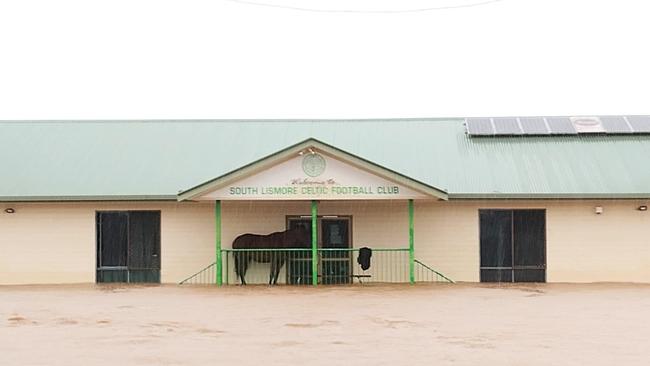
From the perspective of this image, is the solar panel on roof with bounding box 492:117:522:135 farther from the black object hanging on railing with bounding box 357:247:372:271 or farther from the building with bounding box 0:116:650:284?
the black object hanging on railing with bounding box 357:247:372:271

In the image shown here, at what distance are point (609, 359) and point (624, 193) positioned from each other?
13.0 metres

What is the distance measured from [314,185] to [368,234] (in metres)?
2.57

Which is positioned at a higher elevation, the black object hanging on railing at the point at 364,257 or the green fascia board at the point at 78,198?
the green fascia board at the point at 78,198

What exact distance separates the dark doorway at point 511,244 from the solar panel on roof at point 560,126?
12.2ft

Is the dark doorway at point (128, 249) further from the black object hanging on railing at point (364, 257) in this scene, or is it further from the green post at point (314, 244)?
the black object hanging on railing at point (364, 257)

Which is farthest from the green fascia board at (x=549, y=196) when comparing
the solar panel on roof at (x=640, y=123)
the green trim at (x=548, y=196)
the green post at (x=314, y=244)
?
the solar panel on roof at (x=640, y=123)

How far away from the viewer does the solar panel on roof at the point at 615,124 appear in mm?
27578

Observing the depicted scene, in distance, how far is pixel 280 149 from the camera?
2588 centimetres

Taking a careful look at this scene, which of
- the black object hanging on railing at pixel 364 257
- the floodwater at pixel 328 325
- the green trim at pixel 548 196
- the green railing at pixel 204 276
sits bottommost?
the floodwater at pixel 328 325

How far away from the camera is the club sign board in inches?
911

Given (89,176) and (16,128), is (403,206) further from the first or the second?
(16,128)

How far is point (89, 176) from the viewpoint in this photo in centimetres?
2569

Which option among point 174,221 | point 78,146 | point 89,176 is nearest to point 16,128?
point 78,146

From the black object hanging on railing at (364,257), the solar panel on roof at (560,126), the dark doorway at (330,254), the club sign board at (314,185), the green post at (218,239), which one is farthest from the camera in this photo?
the solar panel on roof at (560,126)
